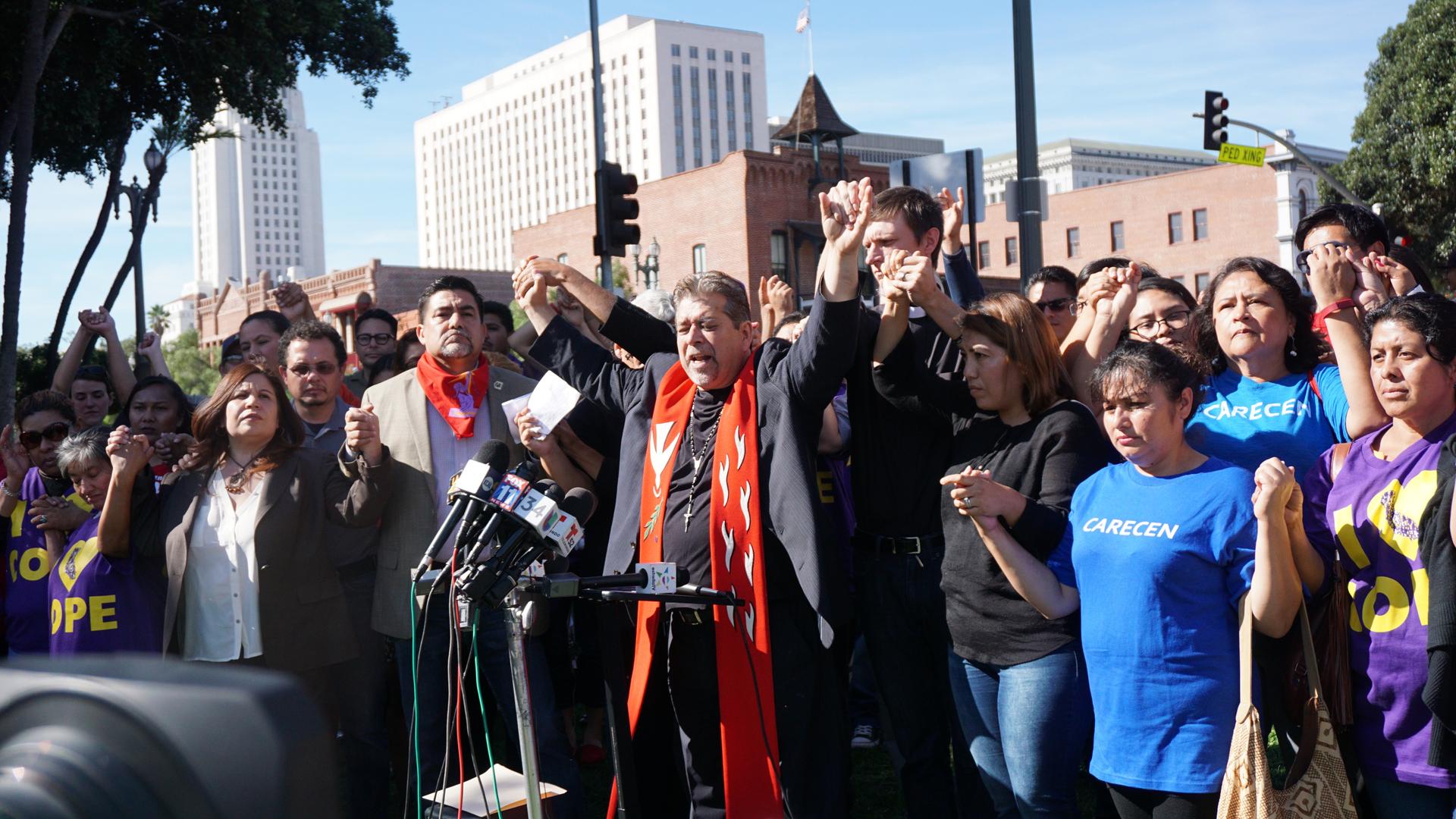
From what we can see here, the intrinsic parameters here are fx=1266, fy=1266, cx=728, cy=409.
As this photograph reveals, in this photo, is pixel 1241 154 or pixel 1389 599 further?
pixel 1241 154

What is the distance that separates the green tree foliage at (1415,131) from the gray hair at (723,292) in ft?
84.3

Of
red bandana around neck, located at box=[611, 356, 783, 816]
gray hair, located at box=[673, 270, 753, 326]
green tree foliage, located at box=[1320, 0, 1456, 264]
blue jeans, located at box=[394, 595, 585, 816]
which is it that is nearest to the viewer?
red bandana around neck, located at box=[611, 356, 783, 816]

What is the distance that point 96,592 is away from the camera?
4801 mm

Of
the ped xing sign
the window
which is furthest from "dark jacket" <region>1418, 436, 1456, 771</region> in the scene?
the window

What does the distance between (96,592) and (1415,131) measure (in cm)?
2884

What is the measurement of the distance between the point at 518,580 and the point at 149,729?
4.29 feet

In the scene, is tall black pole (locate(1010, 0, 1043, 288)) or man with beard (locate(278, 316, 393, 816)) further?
tall black pole (locate(1010, 0, 1043, 288))

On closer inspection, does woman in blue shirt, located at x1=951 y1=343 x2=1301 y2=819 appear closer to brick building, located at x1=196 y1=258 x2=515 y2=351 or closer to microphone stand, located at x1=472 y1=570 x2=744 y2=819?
microphone stand, located at x1=472 y1=570 x2=744 y2=819

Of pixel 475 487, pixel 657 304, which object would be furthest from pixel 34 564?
pixel 475 487

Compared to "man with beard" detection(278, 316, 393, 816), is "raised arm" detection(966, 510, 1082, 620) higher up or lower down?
higher up

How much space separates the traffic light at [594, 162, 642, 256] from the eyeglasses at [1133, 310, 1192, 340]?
316 inches

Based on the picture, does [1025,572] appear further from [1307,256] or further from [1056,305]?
[1056,305]

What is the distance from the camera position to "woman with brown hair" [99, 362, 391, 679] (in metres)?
4.59

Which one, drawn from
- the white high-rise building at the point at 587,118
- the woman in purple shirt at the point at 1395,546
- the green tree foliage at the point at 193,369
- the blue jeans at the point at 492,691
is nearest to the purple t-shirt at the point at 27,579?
the blue jeans at the point at 492,691
